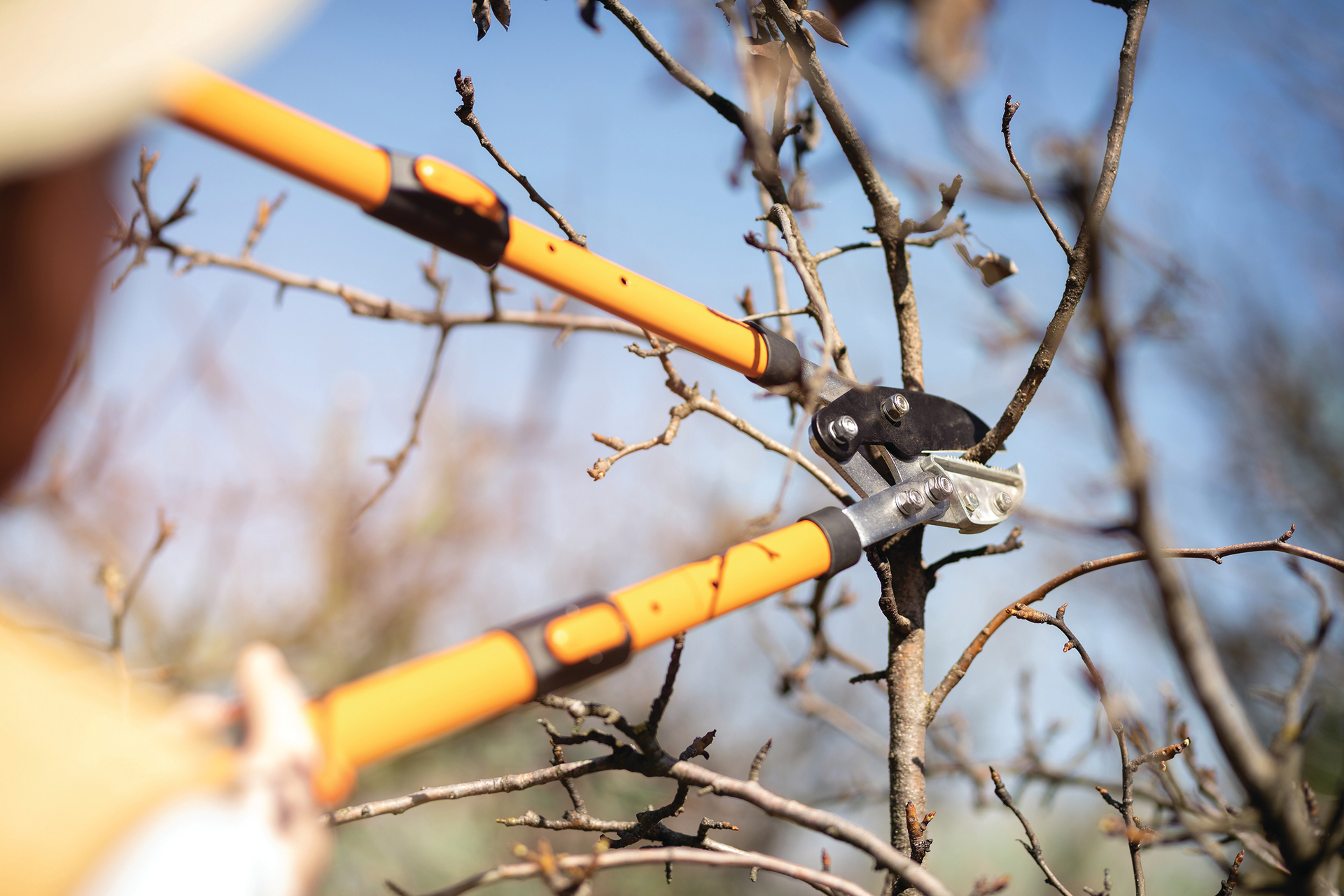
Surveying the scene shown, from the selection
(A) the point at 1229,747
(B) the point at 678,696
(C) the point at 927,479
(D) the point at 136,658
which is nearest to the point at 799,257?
(C) the point at 927,479

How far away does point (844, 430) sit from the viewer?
1.53 metres

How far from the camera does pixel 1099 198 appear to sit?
1382mm

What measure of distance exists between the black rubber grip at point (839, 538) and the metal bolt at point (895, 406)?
306 mm

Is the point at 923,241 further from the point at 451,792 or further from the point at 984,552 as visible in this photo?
the point at 451,792

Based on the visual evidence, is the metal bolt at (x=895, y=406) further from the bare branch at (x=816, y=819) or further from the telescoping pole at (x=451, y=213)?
the bare branch at (x=816, y=819)

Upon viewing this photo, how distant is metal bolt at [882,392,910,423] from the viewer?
1598 mm

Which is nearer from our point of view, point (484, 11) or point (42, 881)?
point (42, 881)

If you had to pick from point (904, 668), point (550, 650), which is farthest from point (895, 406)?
point (550, 650)

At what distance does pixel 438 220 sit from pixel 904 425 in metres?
0.99

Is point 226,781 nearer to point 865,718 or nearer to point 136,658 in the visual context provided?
point 136,658

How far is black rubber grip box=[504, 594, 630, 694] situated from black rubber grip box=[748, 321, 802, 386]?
0.61 metres

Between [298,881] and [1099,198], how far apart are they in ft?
5.00

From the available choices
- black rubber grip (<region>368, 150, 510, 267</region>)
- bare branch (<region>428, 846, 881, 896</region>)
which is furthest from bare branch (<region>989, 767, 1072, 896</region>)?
black rubber grip (<region>368, 150, 510, 267</region>)

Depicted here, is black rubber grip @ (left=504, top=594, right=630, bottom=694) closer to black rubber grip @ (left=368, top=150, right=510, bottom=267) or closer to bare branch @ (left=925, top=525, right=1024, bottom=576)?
black rubber grip @ (left=368, top=150, right=510, bottom=267)
